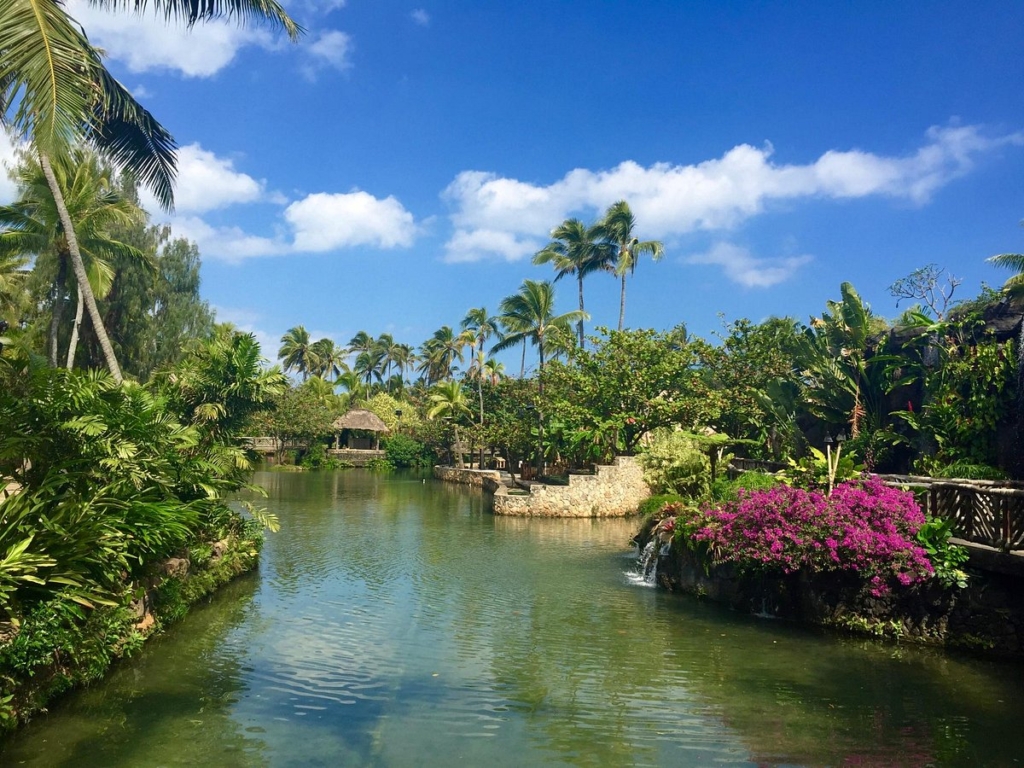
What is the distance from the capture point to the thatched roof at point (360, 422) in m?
62.9

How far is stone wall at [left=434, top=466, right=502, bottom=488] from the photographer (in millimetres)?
42969

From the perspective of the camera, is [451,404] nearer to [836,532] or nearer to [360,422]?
[360,422]

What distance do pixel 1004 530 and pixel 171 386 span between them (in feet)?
51.2

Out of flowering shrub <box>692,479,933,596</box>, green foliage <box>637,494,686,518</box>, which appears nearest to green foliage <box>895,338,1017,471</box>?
green foliage <box>637,494,686,518</box>

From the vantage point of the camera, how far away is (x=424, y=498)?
121ft

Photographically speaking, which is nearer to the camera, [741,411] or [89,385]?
[89,385]

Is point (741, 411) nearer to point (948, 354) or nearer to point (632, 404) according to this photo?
point (632, 404)

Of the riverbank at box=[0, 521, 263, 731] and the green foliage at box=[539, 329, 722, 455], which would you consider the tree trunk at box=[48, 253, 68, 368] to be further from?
the green foliage at box=[539, 329, 722, 455]

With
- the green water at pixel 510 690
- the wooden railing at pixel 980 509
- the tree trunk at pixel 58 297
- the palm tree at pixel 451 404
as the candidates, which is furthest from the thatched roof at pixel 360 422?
the wooden railing at pixel 980 509

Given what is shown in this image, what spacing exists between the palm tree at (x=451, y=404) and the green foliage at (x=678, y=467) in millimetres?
28448

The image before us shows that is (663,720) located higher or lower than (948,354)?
lower

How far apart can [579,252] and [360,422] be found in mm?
29162

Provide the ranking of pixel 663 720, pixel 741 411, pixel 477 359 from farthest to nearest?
pixel 477 359, pixel 741 411, pixel 663 720

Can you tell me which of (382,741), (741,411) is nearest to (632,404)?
(741,411)
